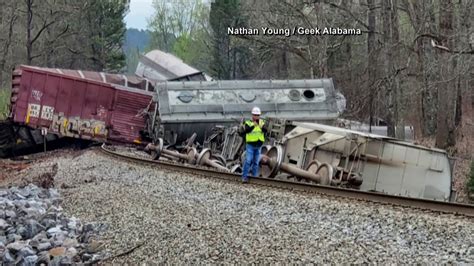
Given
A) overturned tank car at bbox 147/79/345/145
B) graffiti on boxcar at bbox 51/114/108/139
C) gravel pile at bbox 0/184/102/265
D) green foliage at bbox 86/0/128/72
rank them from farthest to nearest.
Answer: green foliage at bbox 86/0/128/72
graffiti on boxcar at bbox 51/114/108/139
overturned tank car at bbox 147/79/345/145
gravel pile at bbox 0/184/102/265

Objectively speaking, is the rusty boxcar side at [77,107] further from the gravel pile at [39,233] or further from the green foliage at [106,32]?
the green foliage at [106,32]

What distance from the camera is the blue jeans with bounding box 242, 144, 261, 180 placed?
508 inches

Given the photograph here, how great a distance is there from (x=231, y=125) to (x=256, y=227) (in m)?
13.6

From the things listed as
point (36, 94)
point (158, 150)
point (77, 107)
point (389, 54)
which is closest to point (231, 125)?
point (158, 150)

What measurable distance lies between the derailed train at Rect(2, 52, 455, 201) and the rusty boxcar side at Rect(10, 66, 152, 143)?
39 millimetres

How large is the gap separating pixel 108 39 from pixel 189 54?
32.3m

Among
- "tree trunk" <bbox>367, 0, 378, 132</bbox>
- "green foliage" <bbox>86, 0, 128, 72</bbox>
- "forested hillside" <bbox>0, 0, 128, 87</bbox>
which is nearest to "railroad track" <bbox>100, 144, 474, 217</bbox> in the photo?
"tree trunk" <bbox>367, 0, 378, 132</bbox>

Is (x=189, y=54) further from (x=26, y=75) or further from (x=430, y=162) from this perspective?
(x=430, y=162)

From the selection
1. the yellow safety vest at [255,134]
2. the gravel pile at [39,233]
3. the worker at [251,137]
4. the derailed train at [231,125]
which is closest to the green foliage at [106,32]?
the derailed train at [231,125]

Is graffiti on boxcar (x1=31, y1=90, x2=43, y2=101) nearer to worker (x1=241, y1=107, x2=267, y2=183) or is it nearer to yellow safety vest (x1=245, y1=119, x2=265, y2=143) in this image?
worker (x1=241, y1=107, x2=267, y2=183)

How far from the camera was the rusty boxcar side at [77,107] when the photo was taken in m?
24.8

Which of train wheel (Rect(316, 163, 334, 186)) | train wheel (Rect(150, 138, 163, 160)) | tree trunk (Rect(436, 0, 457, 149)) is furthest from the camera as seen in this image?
tree trunk (Rect(436, 0, 457, 149))

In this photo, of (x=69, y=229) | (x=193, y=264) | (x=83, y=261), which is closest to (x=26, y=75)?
(x=69, y=229)

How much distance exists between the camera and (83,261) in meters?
8.32
